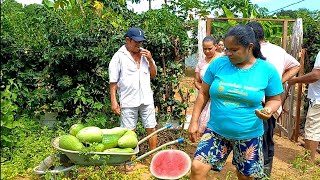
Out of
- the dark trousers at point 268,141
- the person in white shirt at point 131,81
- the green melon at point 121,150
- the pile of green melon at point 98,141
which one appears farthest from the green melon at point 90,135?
the dark trousers at point 268,141

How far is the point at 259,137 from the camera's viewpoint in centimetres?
359

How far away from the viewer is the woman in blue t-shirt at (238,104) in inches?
133

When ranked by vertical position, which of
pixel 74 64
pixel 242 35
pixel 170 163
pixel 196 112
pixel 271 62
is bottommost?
pixel 170 163

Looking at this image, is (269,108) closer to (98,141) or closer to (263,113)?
(263,113)

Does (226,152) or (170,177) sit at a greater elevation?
(226,152)

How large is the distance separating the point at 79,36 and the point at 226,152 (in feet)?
11.6

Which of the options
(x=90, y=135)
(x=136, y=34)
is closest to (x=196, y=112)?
(x=90, y=135)

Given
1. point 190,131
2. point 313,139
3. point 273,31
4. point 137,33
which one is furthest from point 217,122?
point 273,31

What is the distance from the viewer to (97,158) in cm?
395

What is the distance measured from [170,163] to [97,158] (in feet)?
2.65

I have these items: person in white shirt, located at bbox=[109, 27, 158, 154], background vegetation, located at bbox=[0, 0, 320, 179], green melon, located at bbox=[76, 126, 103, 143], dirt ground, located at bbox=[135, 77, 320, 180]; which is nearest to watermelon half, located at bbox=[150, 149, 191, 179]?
dirt ground, located at bbox=[135, 77, 320, 180]

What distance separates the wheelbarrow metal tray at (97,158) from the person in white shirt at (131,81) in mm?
1248

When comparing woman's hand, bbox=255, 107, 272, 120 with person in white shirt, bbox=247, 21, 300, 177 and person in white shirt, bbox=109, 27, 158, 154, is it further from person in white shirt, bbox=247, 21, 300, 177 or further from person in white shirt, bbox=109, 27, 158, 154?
person in white shirt, bbox=109, 27, 158, 154

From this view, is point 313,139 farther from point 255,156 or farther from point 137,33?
point 137,33
